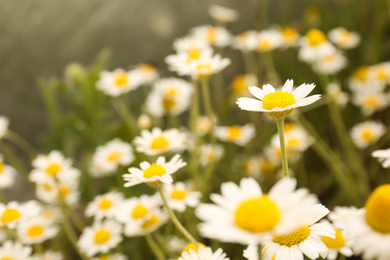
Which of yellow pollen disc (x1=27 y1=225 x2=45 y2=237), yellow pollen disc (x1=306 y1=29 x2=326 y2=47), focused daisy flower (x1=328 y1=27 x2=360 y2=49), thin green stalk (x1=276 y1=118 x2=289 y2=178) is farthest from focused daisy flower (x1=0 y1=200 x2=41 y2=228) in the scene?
focused daisy flower (x1=328 y1=27 x2=360 y2=49)

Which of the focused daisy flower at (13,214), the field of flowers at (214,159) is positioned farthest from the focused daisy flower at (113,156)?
the focused daisy flower at (13,214)

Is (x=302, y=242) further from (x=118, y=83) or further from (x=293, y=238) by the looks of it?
(x=118, y=83)

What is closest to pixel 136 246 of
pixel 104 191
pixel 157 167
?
pixel 104 191

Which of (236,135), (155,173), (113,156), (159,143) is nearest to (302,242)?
(155,173)

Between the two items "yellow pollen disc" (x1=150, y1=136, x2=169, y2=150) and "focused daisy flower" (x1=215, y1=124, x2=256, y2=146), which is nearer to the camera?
"yellow pollen disc" (x1=150, y1=136, x2=169, y2=150)

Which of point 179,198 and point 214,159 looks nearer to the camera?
point 179,198

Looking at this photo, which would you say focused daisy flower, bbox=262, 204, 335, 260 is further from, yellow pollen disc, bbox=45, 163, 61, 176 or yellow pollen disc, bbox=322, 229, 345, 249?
yellow pollen disc, bbox=45, 163, 61, 176

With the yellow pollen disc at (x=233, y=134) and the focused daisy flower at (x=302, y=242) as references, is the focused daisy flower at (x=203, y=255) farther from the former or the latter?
the yellow pollen disc at (x=233, y=134)

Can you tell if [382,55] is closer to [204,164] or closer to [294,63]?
[294,63]
